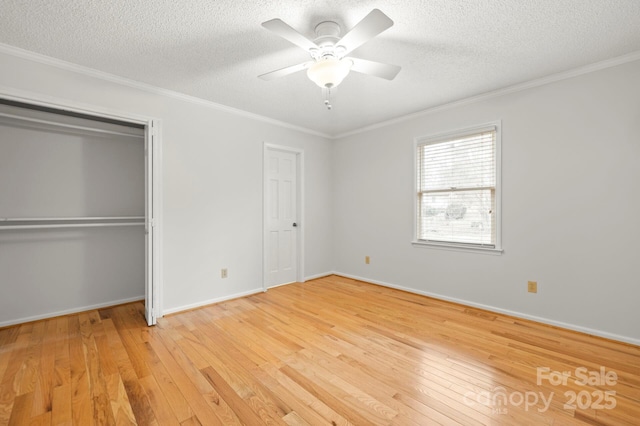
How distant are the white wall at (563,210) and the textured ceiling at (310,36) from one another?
1.09 ft

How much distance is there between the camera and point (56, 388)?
1861 mm

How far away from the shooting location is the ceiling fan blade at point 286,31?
5.47ft

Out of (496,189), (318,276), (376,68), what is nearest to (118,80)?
(376,68)

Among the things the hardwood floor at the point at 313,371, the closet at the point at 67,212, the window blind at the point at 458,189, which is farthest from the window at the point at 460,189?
the closet at the point at 67,212

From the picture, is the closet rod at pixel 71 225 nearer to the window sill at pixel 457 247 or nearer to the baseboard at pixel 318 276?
the baseboard at pixel 318 276

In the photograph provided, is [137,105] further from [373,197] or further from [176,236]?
[373,197]

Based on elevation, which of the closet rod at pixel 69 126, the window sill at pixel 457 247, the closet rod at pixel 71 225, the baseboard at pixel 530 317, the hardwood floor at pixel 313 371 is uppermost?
the closet rod at pixel 69 126

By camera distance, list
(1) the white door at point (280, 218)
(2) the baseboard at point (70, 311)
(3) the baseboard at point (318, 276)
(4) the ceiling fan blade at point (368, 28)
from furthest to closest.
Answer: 1. (3) the baseboard at point (318, 276)
2. (1) the white door at point (280, 218)
3. (2) the baseboard at point (70, 311)
4. (4) the ceiling fan blade at point (368, 28)

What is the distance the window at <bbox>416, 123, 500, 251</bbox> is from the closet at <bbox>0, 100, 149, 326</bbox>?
11.4 ft

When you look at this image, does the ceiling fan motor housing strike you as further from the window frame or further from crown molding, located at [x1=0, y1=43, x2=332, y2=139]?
the window frame

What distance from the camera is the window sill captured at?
3.23 m

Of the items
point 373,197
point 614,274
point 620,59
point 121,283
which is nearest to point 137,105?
point 121,283

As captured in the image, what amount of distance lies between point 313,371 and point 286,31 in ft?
7.74

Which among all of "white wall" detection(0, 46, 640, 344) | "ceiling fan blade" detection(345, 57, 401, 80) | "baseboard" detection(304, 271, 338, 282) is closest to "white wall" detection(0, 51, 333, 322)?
"white wall" detection(0, 46, 640, 344)
